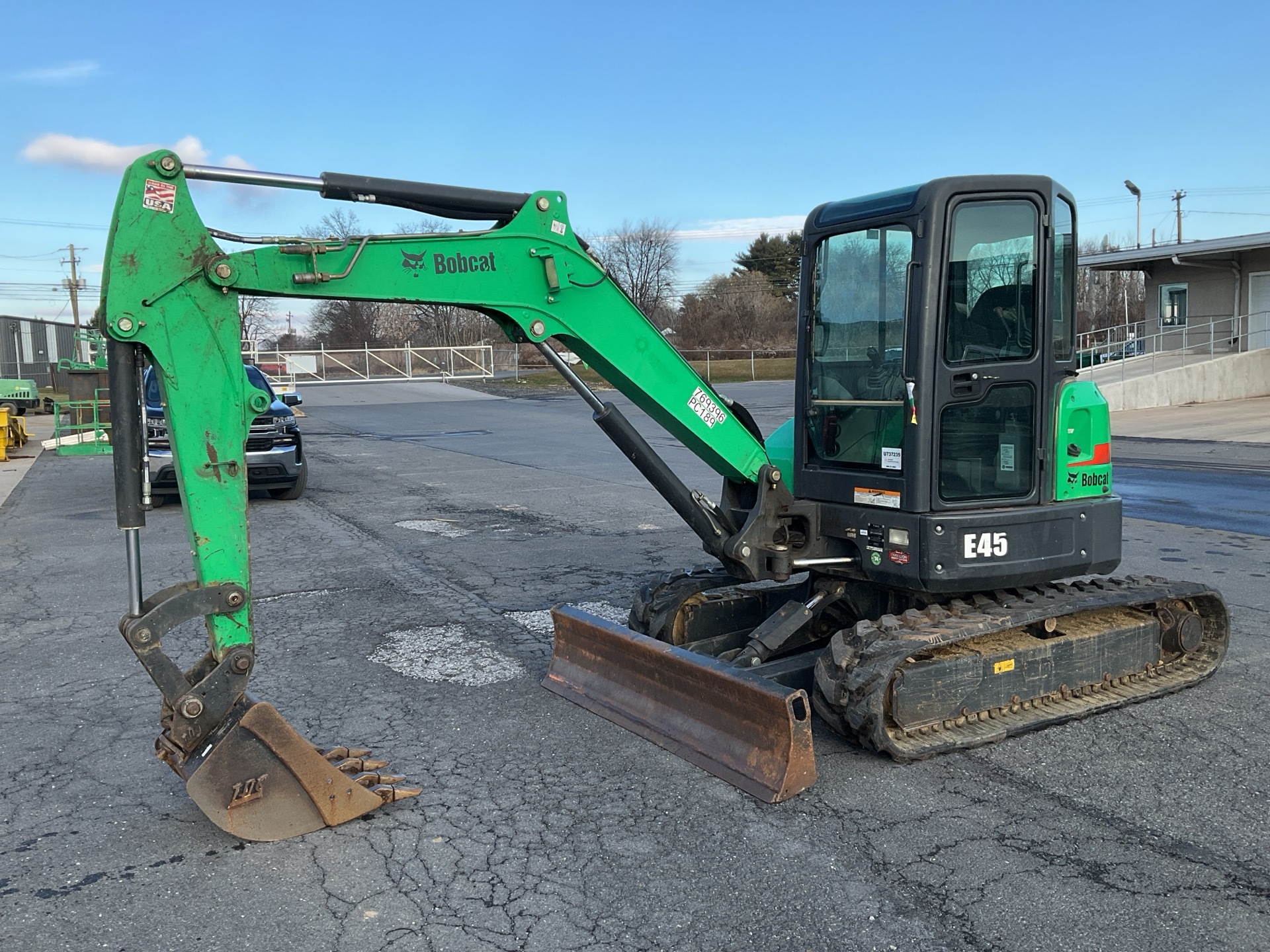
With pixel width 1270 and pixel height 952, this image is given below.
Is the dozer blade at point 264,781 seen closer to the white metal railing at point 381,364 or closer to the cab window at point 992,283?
the cab window at point 992,283

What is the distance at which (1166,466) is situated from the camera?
17266 millimetres

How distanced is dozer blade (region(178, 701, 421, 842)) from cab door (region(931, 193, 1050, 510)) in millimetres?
3085

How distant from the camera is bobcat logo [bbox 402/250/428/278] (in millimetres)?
4766

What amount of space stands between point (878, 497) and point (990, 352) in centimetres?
90

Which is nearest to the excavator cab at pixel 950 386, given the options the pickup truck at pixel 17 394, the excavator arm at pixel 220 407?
the excavator arm at pixel 220 407

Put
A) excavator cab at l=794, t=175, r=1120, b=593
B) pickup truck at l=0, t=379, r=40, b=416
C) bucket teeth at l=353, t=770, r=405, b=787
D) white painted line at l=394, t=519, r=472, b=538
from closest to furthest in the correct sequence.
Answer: bucket teeth at l=353, t=770, r=405, b=787, excavator cab at l=794, t=175, r=1120, b=593, white painted line at l=394, t=519, r=472, b=538, pickup truck at l=0, t=379, r=40, b=416

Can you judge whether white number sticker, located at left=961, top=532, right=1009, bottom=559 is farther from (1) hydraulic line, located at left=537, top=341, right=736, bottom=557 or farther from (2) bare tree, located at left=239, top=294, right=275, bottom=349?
(2) bare tree, located at left=239, top=294, right=275, bottom=349

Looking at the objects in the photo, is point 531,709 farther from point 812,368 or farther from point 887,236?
point 887,236

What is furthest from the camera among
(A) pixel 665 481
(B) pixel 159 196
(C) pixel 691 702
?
(A) pixel 665 481

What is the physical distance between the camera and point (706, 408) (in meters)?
5.68

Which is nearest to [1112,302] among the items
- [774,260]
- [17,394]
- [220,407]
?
[774,260]

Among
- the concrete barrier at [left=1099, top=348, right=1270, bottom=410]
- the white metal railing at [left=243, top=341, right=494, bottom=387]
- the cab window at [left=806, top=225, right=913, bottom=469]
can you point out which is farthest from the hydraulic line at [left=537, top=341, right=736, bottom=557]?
the white metal railing at [left=243, top=341, right=494, bottom=387]

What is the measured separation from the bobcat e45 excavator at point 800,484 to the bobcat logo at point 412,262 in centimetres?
3

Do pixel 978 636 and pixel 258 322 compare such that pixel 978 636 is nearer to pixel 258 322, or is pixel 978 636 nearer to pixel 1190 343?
pixel 1190 343
